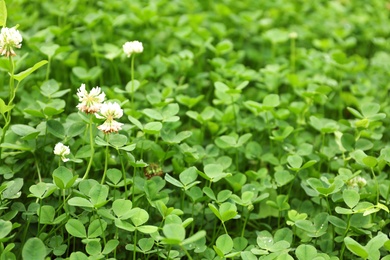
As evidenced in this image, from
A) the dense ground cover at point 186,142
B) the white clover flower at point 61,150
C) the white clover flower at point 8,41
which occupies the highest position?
the white clover flower at point 8,41

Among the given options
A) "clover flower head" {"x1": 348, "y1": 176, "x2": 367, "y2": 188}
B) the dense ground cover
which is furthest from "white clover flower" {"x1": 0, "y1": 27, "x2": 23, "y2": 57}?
"clover flower head" {"x1": 348, "y1": 176, "x2": 367, "y2": 188}

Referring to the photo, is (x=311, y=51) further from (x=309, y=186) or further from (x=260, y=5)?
(x=309, y=186)

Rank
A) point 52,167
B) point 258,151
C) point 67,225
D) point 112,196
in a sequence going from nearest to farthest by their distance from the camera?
point 67,225, point 112,196, point 52,167, point 258,151

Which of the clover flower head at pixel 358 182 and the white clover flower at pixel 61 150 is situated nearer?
the white clover flower at pixel 61 150

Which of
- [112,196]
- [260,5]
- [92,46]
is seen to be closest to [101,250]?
[112,196]

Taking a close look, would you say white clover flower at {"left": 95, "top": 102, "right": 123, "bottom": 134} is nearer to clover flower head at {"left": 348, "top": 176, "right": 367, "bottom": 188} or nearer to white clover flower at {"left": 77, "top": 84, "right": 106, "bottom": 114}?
white clover flower at {"left": 77, "top": 84, "right": 106, "bottom": 114}

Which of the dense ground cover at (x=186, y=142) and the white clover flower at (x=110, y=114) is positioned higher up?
the white clover flower at (x=110, y=114)

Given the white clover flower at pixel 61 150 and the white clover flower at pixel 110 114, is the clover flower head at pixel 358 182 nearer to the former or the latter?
the white clover flower at pixel 110 114

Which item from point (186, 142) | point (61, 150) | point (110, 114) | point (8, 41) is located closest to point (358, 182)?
point (186, 142)

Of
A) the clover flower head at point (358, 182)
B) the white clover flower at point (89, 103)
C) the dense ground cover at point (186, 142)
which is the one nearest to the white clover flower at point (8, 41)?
the dense ground cover at point (186, 142)
